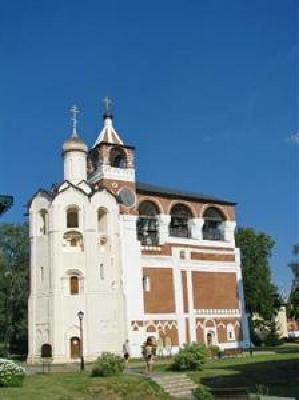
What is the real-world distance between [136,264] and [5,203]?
96.8 ft

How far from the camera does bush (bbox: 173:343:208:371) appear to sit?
3231cm

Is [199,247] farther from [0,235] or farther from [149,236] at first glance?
[0,235]

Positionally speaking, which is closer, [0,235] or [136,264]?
[136,264]

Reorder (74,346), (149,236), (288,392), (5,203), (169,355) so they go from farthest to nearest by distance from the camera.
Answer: (149,236) → (169,355) → (74,346) → (288,392) → (5,203)

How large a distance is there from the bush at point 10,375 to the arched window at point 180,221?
30683 mm

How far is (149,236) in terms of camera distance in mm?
53156


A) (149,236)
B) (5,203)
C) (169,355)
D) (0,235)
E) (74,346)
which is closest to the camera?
(5,203)

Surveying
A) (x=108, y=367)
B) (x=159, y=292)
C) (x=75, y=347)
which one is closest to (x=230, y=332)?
(x=159, y=292)

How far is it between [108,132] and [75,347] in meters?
19.0

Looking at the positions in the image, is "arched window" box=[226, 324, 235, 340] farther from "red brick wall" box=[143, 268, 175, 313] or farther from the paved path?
the paved path

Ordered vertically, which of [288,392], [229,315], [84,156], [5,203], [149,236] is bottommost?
[288,392]

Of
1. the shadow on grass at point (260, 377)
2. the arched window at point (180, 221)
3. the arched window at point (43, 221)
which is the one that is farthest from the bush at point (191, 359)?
the arched window at point (180, 221)

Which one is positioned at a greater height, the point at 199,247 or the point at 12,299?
the point at 199,247

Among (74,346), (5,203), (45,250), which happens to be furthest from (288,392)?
(45,250)
